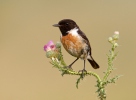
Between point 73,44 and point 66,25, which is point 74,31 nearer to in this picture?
point 66,25

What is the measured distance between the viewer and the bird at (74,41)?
475 cm

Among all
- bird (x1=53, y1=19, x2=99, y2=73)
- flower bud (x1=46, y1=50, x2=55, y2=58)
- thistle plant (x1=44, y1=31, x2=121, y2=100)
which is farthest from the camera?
bird (x1=53, y1=19, x2=99, y2=73)

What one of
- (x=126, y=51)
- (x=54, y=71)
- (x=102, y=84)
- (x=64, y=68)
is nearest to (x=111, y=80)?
(x=102, y=84)

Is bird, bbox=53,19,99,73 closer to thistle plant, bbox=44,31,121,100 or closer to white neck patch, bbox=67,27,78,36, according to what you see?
white neck patch, bbox=67,27,78,36

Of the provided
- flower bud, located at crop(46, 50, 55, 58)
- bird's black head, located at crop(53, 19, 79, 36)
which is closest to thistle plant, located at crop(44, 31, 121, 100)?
flower bud, located at crop(46, 50, 55, 58)

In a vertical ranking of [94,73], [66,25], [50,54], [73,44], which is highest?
[66,25]

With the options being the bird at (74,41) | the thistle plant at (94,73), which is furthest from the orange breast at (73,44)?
the thistle plant at (94,73)

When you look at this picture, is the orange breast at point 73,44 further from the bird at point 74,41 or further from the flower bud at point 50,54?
the flower bud at point 50,54

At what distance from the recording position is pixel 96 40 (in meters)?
17.5

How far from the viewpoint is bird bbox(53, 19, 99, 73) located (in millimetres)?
4751

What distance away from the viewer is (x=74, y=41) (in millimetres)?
5082

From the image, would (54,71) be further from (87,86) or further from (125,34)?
(125,34)

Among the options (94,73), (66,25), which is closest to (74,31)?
(66,25)

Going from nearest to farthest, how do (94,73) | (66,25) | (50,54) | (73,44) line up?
(94,73) < (50,54) < (73,44) < (66,25)
